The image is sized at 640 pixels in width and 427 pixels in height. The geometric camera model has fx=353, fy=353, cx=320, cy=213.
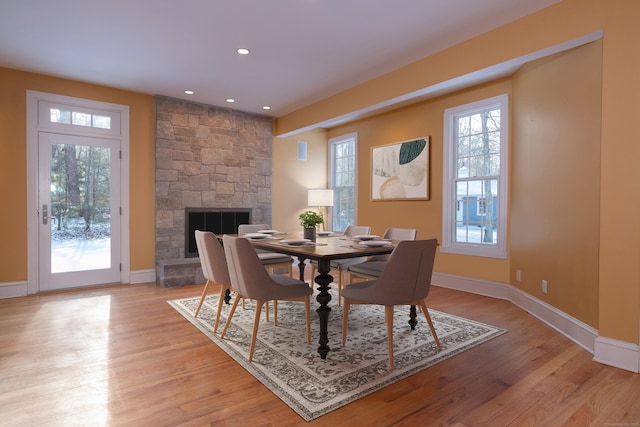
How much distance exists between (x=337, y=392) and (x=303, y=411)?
10.1 inches

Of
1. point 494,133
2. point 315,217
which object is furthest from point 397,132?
Answer: point 315,217

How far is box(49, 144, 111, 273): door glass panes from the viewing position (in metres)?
4.48

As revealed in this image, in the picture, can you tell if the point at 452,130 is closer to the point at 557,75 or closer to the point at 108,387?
the point at 557,75

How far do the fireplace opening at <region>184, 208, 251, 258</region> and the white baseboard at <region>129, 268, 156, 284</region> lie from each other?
52cm

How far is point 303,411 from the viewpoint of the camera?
6.06ft

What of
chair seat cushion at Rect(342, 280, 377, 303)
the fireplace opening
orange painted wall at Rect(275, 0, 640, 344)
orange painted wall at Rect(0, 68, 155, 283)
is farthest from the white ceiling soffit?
orange painted wall at Rect(0, 68, 155, 283)

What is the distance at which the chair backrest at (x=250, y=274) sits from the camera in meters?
2.42

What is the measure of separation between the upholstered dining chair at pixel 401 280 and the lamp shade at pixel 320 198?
375cm

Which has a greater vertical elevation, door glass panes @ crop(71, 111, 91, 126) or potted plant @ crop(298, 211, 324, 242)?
door glass panes @ crop(71, 111, 91, 126)

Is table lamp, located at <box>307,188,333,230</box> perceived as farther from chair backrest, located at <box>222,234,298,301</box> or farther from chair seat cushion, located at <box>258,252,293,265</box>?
chair backrest, located at <box>222,234,298,301</box>

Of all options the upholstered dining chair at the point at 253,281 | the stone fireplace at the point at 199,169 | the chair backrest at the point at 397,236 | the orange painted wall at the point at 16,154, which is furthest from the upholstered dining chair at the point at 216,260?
the orange painted wall at the point at 16,154

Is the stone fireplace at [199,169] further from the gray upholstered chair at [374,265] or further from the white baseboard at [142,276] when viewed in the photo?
the gray upholstered chair at [374,265]

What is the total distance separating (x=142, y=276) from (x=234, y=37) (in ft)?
11.5

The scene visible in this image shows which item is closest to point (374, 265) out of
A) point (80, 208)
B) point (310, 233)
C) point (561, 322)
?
point (310, 233)
